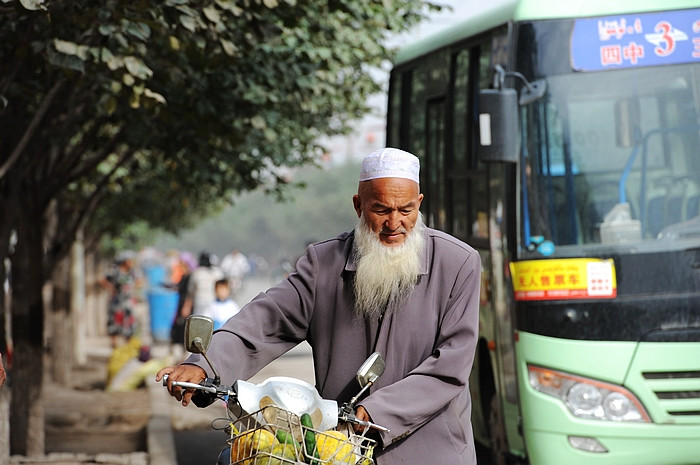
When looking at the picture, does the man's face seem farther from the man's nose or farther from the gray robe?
the gray robe

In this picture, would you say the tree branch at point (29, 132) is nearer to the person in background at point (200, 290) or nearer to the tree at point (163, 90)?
the tree at point (163, 90)

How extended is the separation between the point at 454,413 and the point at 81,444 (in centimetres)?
879

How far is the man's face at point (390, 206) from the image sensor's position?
3.64 metres

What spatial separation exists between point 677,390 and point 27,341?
612 cm

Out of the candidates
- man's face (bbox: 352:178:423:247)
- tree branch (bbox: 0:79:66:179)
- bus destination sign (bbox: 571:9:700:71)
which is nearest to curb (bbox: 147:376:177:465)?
tree branch (bbox: 0:79:66:179)

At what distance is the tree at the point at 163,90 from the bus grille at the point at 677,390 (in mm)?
2886

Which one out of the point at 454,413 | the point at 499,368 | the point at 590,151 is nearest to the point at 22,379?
the point at 499,368

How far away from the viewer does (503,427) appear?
7723 mm

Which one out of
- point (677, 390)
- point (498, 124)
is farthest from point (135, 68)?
point (677, 390)

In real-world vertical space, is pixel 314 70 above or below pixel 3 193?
above

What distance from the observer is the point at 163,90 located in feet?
30.7

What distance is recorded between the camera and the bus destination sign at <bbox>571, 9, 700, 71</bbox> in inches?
290

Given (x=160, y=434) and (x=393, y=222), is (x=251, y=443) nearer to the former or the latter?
(x=393, y=222)

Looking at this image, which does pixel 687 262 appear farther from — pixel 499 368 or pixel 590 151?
pixel 499 368
